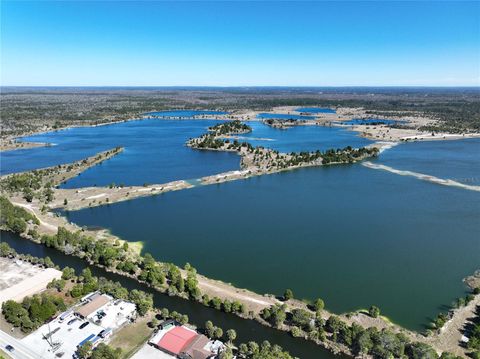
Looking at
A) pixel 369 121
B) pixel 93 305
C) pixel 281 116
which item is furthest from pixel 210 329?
pixel 281 116

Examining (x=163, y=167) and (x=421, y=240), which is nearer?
(x=421, y=240)

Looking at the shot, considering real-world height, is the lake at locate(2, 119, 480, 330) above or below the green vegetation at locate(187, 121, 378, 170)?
below

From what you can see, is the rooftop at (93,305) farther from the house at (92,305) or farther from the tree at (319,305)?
the tree at (319,305)

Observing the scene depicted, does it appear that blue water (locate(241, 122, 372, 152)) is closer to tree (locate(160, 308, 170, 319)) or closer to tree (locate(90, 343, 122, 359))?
tree (locate(160, 308, 170, 319))

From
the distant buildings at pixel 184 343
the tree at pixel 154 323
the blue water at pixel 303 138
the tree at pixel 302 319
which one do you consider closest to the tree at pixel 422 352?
the tree at pixel 302 319

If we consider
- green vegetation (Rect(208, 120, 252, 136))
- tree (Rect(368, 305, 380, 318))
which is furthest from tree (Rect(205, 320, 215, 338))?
green vegetation (Rect(208, 120, 252, 136))

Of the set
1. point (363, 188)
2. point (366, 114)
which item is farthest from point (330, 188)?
point (366, 114)

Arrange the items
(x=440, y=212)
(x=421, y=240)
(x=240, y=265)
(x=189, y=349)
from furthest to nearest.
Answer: (x=440, y=212) → (x=421, y=240) → (x=240, y=265) → (x=189, y=349)

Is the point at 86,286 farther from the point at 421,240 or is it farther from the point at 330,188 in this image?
the point at 330,188
